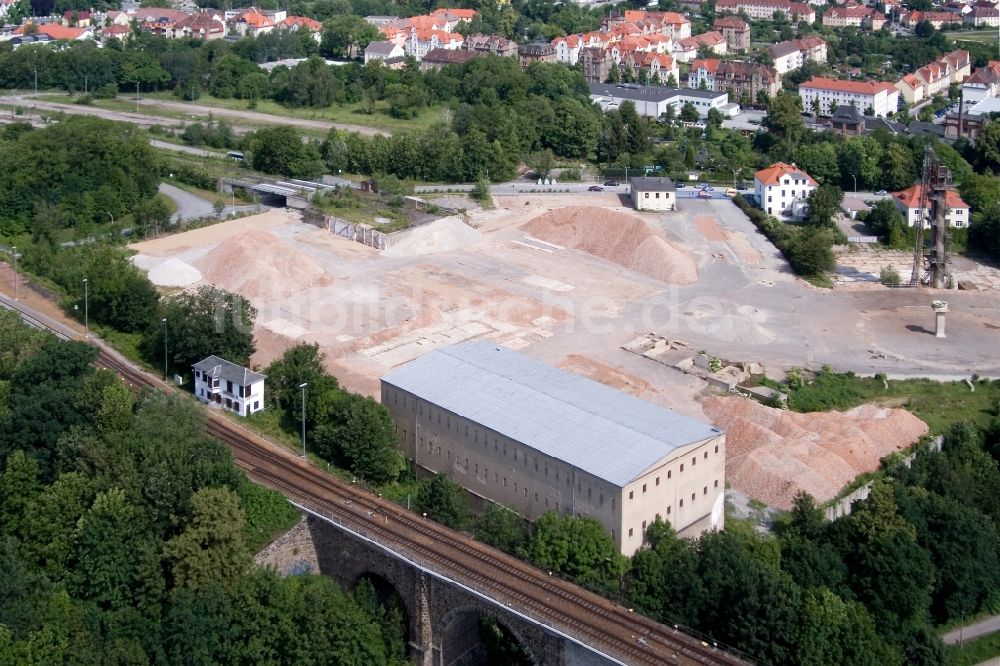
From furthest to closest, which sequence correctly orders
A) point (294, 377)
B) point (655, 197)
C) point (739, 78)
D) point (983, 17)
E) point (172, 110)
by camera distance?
point (983, 17) → point (739, 78) → point (172, 110) → point (655, 197) → point (294, 377)

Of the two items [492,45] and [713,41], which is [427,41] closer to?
[492,45]

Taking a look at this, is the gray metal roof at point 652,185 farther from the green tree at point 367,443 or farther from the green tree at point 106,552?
the green tree at point 106,552

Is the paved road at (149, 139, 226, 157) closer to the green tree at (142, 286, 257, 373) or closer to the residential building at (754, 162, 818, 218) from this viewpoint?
the residential building at (754, 162, 818, 218)

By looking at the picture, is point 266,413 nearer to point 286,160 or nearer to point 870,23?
point 286,160

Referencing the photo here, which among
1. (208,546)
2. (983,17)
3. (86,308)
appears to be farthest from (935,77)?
(208,546)

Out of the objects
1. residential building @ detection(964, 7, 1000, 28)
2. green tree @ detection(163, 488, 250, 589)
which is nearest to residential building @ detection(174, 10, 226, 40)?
residential building @ detection(964, 7, 1000, 28)
